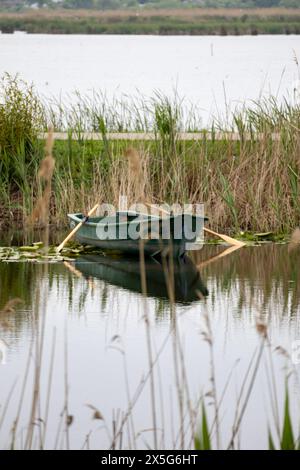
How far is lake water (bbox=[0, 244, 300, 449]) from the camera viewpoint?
6656 mm

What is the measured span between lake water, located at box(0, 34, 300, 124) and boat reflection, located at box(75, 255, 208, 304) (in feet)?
46.8

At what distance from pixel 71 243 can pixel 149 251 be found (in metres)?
1.11

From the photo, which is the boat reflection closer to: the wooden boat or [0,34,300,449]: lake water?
[0,34,300,449]: lake water

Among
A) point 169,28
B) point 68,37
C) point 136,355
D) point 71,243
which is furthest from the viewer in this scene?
point 68,37

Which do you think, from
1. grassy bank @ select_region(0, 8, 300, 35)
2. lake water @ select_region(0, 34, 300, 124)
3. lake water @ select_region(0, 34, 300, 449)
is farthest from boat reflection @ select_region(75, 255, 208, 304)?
grassy bank @ select_region(0, 8, 300, 35)

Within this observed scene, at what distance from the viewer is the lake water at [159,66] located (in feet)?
110

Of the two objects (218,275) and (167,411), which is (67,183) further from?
(167,411)

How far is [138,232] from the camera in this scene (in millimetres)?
11438

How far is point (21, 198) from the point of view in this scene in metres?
13.9

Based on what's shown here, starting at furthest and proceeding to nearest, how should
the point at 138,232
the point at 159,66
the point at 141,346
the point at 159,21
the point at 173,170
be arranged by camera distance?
the point at 159,21 → the point at 159,66 → the point at 173,170 → the point at 138,232 → the point at 141,346

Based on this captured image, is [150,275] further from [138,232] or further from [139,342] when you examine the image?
[139,342]

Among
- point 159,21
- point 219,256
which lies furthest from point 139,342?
point 159,21

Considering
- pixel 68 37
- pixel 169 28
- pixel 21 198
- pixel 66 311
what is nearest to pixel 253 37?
pixel 169 28

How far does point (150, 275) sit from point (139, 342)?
2.43 metres
